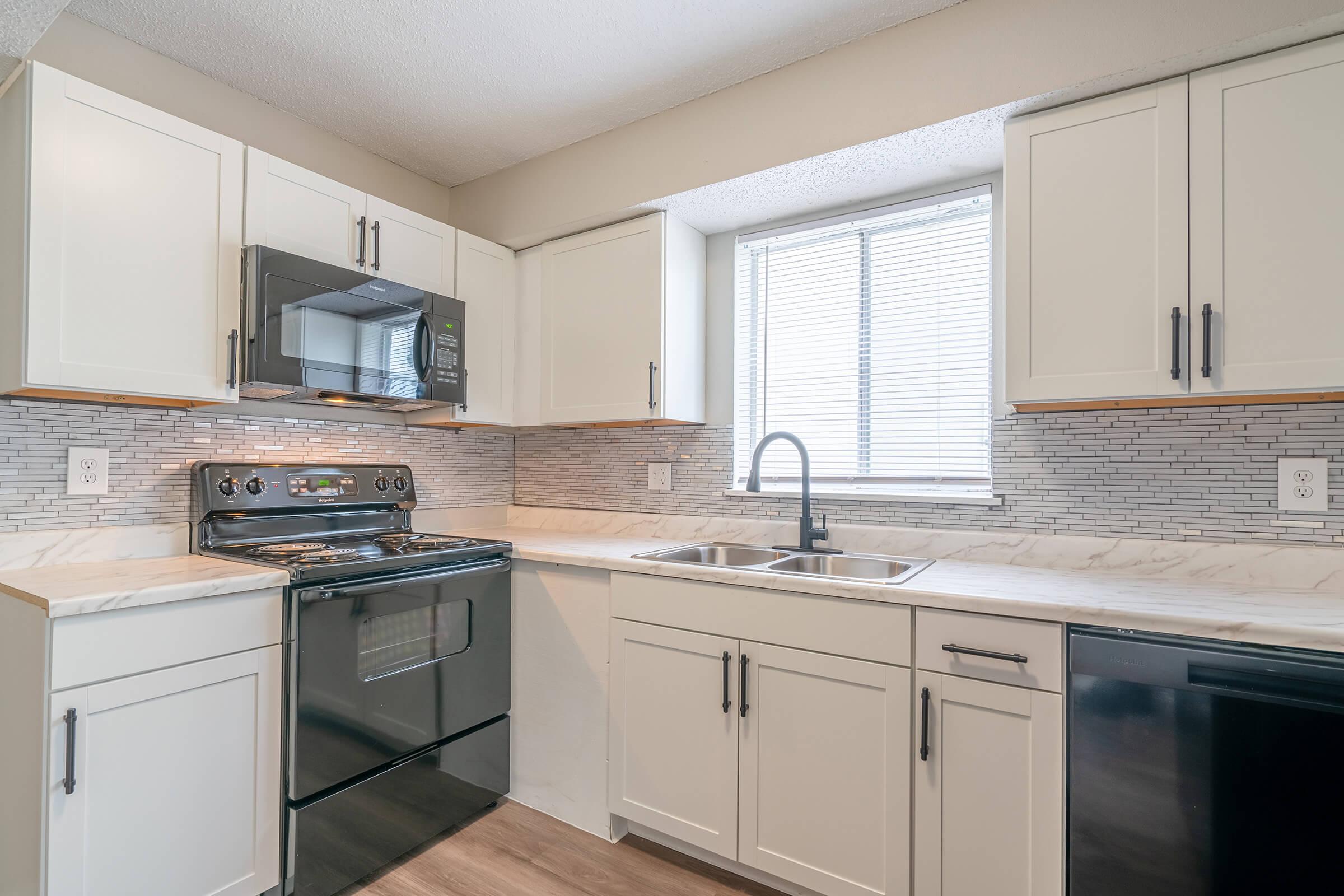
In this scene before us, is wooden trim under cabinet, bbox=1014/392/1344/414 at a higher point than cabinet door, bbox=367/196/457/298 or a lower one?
lower

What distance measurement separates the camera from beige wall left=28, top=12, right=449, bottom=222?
189 centimetres

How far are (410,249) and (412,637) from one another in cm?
134

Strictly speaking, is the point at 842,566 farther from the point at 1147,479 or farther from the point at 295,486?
the point at 295,486

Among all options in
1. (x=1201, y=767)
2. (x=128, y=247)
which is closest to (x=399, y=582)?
(x=128, y=247)

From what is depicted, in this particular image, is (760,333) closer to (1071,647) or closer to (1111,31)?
(1111,31)

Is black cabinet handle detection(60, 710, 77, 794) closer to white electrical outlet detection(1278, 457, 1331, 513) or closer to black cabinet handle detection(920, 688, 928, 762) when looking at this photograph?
black cabinet handle detection(920, 688, 928, 762)

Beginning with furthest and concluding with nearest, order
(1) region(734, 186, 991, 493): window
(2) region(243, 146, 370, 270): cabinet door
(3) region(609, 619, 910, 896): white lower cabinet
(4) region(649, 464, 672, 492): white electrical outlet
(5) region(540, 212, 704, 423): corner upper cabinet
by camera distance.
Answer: (4) region(649, 464, 672, 492): white electrical outlet < (5) region(540, 212, 704, 423): corner upper cabinet < (1) region(734, 186, 991, 493): window < (2) region(243, 146, 370, 270): cabinet door < (3) region(609, 619, 910, 896): white lower cabinet

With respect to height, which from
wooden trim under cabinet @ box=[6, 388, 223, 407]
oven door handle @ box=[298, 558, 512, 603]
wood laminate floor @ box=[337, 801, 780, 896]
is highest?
wooden trim under cabinet @ box=[6, 388, 223, 407]

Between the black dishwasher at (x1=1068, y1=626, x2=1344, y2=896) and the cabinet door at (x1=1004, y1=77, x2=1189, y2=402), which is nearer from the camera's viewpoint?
the black dishwasher at (x1=1068, y1=626, x2=1344, y2=896)

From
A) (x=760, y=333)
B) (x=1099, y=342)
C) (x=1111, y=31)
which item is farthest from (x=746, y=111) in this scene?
(x=1099, y=342)

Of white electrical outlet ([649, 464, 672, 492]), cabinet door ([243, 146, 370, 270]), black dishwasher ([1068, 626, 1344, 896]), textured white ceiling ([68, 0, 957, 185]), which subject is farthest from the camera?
white electrical outlet ([649, 464, 672, 492])

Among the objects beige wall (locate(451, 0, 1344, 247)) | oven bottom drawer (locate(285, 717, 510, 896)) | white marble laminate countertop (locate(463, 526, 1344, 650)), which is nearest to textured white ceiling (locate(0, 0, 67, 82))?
beige wall (locate(451, 0, 1344, 247))

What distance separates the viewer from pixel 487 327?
272 cm

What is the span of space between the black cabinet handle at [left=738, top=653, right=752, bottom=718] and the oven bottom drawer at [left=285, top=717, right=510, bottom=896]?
0.92 meters
